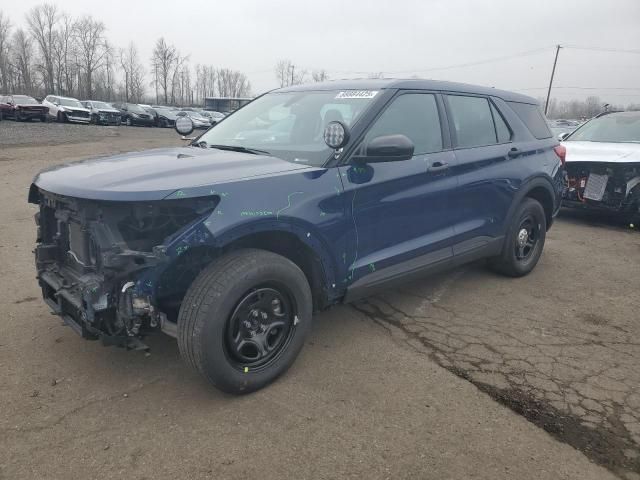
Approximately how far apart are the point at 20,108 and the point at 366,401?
Answer: 3138cm

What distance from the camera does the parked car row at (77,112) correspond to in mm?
28391

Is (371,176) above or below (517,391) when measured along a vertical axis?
above

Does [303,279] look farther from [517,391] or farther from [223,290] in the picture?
[517,391]

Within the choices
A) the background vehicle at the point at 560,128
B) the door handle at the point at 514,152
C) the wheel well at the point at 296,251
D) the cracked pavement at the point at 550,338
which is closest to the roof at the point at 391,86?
the door handle at the point at 514,152

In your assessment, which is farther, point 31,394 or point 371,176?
point 371,176

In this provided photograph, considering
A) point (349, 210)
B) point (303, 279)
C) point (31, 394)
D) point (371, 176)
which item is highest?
point (371, 176)

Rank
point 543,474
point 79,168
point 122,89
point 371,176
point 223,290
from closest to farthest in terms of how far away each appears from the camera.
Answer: point 543,474 → point 223,290 → point 79,168 → point 371,176 → point 122,89

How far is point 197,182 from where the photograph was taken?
2668 mm

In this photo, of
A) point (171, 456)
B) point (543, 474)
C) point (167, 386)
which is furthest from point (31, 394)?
point (543, 474)

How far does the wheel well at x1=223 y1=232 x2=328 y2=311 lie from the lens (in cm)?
297

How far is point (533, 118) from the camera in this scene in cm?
523

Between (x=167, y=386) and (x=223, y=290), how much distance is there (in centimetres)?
82

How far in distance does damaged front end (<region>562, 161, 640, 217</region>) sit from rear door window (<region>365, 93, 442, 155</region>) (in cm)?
464

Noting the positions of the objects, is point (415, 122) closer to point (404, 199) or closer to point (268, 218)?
point (404, 199)
